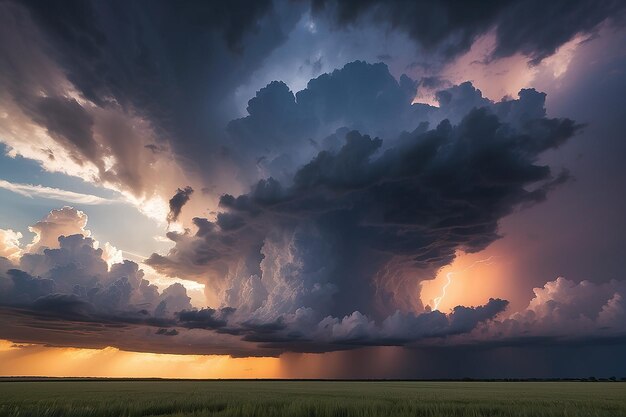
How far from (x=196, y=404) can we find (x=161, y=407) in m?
2.66

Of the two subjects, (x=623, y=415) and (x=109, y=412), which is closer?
(x=623, y=415)

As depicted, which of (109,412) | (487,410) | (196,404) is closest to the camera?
(109,412)

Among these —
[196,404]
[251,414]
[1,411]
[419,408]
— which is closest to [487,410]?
[419,408]

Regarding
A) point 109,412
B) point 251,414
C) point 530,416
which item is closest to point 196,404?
point 109,412

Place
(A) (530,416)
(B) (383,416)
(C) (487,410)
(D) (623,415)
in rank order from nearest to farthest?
(B) (383,416)
(A) (530,416)
(D) (623,415)
(C) (487,410)

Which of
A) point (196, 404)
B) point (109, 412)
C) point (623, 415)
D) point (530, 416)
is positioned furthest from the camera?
point (196, 404)

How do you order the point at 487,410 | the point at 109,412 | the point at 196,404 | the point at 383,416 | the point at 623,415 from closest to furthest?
the point at 383,416 < the point at 623,415 < the point at 109,412 < the point at 487,410 < the point at 196,404

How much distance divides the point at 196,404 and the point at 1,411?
32.8ft

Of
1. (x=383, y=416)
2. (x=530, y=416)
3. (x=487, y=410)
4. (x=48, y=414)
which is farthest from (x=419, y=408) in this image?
(x=48, y=414)

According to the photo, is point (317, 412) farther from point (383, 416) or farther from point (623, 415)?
point (623, 415)

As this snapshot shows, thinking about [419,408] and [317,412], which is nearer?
[317,412]

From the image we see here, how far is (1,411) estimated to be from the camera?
16.8m

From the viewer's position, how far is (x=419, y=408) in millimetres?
20391

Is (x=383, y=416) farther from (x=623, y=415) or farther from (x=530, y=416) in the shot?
(x=623, y=415)
